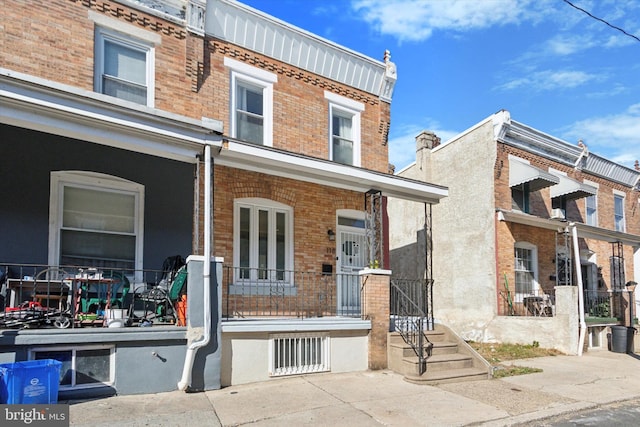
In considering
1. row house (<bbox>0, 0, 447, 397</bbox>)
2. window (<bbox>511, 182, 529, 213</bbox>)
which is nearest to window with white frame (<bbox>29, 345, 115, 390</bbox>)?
row house (<bbox>0, 0, 447, 397</bbox>)

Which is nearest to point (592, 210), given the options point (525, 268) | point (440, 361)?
point (525, 268)

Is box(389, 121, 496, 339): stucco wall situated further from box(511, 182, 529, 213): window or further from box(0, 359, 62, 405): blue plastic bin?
box(0, 359, 62, 405): blue plastic bin

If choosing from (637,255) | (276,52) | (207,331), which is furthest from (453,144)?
→ (207,331)

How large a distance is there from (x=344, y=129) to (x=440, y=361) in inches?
243

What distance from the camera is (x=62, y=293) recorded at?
741 cm

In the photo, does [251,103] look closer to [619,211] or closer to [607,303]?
[607,303]

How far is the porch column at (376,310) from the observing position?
361 inches

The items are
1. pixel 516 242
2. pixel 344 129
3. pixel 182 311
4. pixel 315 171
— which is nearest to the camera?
pixel 182 311

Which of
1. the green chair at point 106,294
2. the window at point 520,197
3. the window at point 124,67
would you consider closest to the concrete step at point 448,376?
the green chair at point 106,294

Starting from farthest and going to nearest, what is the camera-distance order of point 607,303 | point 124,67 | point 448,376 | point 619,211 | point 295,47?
point 619,211 < point 607,303 < point 295,47 < point 124,67 < point 448,376

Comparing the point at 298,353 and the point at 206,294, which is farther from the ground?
the point at 206,294

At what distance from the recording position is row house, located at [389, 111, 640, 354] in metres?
13.9

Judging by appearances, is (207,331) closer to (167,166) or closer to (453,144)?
(167,166)

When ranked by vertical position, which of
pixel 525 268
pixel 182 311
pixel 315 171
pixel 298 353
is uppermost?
pixel 315 171
